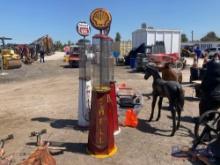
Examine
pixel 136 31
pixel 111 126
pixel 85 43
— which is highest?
pixel 136 31

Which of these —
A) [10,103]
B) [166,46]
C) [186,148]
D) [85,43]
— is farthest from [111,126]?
[166,46]

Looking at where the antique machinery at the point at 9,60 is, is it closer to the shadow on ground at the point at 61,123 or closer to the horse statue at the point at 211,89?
the shadow on ground at the point at 61,123

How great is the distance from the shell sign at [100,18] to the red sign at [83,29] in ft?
3.24

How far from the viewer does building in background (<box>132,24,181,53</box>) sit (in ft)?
104

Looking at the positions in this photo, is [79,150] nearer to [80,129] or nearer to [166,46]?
[80,129]

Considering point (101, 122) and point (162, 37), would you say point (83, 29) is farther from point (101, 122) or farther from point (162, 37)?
point (162, 37)

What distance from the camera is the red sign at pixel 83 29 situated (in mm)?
9273

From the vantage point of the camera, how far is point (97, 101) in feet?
22.8

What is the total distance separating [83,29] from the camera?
938 cm

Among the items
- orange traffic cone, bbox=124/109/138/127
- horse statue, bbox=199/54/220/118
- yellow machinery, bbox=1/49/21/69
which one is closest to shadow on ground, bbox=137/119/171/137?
orange traffic cone, bbox=124/109/138/127

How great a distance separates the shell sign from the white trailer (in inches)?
907

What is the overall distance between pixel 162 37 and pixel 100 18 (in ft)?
80.9

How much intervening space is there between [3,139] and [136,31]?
27.5 metres

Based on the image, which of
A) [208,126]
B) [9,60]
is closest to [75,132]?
[208,126]
